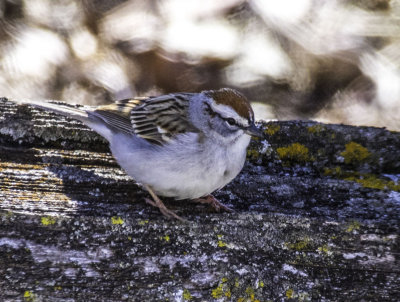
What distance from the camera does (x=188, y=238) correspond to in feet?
5.68

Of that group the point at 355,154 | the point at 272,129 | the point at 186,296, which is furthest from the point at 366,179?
the point at 186,296

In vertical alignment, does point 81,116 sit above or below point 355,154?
below

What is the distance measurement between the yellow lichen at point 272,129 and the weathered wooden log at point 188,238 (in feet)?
0.85

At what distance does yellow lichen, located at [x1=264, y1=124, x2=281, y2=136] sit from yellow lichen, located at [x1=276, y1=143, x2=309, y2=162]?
0.10 m

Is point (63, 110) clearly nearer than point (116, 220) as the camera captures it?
No


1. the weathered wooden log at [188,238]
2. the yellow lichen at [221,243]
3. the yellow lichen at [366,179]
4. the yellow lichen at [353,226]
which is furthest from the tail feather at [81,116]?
the yellow lichen at [353,226]

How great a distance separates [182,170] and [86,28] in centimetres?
220

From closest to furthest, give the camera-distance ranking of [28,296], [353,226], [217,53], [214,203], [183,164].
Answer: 1. [28,296]
2. [353,226]
3. [214,203]
4. [183,164]
5. [217,53]

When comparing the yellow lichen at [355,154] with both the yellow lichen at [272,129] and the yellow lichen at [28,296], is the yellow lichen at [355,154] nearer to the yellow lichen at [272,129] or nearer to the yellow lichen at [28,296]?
the yellow lichen at [272,129]

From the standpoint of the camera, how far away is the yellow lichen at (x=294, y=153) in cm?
233

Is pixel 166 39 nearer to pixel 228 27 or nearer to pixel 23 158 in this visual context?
pixel 228 27

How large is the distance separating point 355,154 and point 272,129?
0.35 metres

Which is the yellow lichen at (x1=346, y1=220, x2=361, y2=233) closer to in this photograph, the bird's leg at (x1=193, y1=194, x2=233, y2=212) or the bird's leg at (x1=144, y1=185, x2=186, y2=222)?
the bird's leg at (x1=193, y1=194, x2=233, y2=212)

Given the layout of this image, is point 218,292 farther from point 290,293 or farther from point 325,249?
point 325,249
